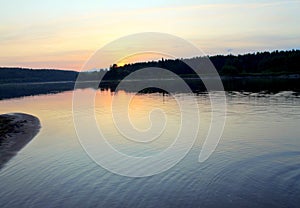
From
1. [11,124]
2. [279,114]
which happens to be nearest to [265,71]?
[279,114]

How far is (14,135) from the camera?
3048 centimetres

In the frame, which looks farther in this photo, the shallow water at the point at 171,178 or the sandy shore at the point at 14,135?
the sandy shore at the point at 14,135

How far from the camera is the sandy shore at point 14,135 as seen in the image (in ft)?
78.4

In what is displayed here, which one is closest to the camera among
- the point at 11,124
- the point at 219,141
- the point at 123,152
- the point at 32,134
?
the point at 123,152

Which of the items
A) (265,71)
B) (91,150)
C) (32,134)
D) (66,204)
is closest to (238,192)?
(66,204)

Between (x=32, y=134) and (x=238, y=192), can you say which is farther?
(x=32, y=134)

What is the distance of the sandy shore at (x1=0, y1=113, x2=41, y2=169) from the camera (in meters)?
23.9

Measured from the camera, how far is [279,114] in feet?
125

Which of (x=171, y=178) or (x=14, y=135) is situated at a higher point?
(x=14, y=135)

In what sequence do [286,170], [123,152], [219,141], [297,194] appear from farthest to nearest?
[219,141]
[123,152]
[286,170]
[297,194]

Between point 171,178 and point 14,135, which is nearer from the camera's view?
point 171,178

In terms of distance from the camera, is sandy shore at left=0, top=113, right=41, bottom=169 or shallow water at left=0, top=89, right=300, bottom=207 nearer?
shallow water at left=0, top=89, right=300, bottom=207

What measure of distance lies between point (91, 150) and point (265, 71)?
169139mm

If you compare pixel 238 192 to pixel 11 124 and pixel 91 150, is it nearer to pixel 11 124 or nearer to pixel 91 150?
pixel 91 150
